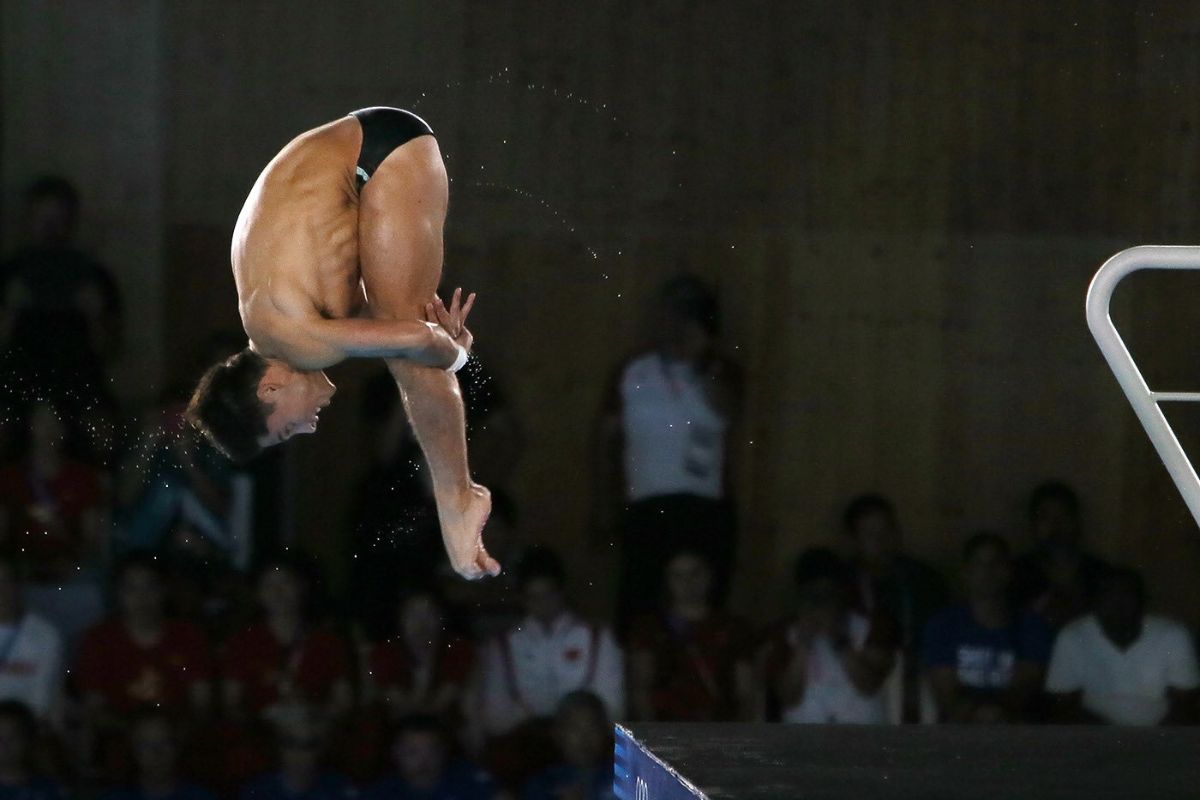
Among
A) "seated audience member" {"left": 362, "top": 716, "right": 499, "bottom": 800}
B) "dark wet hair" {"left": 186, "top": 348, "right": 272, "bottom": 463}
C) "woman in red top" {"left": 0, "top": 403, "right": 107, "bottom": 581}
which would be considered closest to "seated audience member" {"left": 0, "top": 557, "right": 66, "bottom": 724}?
"woman in red top" {"left": 0, "top": 403, "right": 107, "bottom": 581}

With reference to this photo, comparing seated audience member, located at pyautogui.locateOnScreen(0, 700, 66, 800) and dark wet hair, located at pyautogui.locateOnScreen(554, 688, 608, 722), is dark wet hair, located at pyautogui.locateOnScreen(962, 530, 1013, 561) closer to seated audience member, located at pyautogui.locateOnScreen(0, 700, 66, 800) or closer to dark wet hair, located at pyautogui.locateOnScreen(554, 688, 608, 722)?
dark wet hair, located at pyautogui.locateOnScreen(554, 688, 608, 722)

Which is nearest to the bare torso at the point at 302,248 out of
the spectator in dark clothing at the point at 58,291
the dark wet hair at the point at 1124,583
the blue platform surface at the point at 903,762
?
the blue platform surface at the point at 903,762

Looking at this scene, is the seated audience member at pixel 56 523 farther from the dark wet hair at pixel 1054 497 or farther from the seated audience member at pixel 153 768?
the dark wet hair at pixel 1054 497

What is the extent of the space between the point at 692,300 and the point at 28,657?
5.90 feet

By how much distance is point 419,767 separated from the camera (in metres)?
3.57

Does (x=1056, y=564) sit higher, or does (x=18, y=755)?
(x=1056, y=564)

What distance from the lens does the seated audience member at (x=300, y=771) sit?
3.61 meters

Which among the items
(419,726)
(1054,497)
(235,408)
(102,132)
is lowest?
(419,726)

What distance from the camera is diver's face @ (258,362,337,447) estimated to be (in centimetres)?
229

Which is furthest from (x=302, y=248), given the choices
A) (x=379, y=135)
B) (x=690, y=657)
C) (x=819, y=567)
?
(x=819, y=567)

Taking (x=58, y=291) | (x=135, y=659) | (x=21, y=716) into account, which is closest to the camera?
(x=21, y=716)

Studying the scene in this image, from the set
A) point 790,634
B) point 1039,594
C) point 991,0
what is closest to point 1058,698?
point 1039,594

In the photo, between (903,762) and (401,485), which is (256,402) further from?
(401,485)

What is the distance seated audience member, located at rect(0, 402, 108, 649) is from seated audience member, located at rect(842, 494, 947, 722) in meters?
1.82
